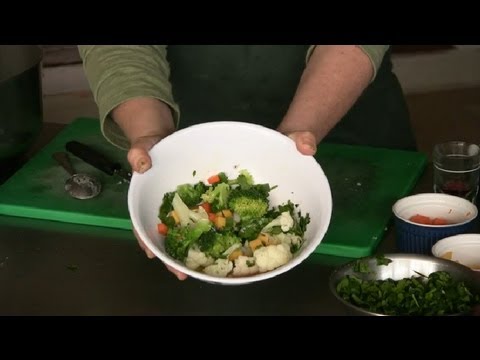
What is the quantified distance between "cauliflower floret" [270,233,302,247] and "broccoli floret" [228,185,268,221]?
5 centimetres

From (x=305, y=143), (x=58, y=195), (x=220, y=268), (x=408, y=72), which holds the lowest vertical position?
(x=408, y=72)

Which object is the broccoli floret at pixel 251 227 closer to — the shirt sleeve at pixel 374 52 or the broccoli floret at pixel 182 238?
the broccoli floret at pixel 182 238

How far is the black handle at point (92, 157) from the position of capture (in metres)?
1.79

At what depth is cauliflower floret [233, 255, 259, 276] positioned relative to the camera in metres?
1.38

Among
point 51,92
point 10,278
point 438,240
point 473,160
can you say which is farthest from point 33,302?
point 51,92

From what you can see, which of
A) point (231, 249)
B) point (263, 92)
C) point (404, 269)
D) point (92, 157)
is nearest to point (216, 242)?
point (231, 249)

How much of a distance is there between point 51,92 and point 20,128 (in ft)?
6.29

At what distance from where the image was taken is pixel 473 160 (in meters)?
1.66

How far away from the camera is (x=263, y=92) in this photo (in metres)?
1.99

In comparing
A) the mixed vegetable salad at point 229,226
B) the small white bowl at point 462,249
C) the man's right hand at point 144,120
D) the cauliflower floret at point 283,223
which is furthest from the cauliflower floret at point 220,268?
the small white bowl at point 462,249

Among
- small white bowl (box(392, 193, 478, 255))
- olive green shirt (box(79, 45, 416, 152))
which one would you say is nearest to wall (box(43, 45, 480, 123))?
olive green shirt (box(79, 45, 416, 152))

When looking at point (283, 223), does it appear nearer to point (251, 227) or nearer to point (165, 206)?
point (251, 227)

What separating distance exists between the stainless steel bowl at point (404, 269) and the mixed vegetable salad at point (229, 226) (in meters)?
0.09

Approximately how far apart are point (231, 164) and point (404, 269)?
0.35 metres
